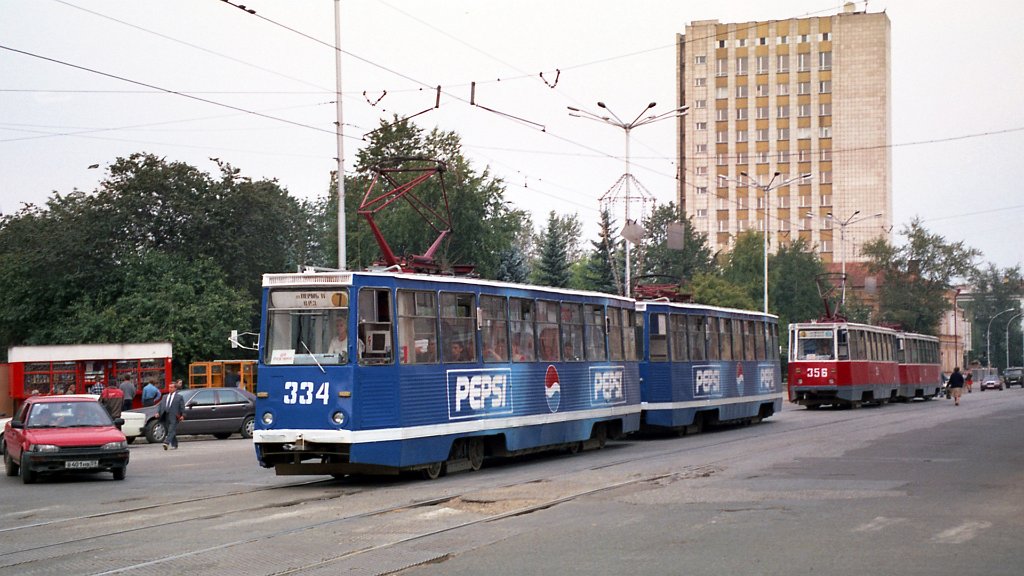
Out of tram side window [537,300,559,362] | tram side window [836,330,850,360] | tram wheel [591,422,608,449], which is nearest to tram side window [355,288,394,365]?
tram side window [537,300,559,362]

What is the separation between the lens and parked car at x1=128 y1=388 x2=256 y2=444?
3362 cm

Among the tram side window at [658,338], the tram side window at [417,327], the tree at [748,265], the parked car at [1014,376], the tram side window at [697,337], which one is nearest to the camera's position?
the tram side window at [417,327]

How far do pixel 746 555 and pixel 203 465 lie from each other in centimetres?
1469

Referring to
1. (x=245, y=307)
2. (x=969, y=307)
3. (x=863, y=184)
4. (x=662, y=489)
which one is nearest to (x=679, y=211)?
(x=863, y=184)

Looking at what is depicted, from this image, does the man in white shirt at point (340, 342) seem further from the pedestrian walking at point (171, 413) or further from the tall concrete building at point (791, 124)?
the tall concrete building at point (791, 124)

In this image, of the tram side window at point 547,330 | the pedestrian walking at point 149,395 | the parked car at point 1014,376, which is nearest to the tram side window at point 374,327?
the tram side window at point 547,330

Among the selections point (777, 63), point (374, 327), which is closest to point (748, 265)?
point (777, 63)

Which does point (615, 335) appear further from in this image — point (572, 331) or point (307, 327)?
point (307, 327)

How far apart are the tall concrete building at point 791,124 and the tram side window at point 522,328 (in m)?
99.7

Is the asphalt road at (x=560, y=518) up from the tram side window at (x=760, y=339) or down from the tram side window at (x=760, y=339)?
down

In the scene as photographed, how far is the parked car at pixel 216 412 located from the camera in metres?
33.6

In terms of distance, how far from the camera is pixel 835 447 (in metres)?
24.6

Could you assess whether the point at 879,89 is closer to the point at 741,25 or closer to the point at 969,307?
the point at 741,25

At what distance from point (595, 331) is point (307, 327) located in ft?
28.3
